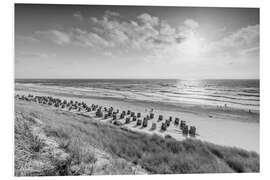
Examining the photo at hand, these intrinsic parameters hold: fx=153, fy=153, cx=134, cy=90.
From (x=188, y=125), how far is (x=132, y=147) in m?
0.86

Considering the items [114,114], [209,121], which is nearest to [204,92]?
[209,121]

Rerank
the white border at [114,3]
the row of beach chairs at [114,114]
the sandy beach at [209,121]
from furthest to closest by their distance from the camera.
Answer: the row of beach chairs at [114,114]
the sandy beach at [209,121]
the white border at [114,3]

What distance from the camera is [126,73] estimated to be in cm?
230

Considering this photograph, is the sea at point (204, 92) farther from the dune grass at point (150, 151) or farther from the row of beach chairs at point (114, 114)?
the dune grass at point (150, 151)

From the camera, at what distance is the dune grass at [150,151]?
1736 mm

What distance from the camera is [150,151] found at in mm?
1864

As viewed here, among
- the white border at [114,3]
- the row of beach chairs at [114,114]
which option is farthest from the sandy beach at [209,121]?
the white border at [114,3]

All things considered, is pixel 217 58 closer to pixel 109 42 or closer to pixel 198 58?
pixel 198 58

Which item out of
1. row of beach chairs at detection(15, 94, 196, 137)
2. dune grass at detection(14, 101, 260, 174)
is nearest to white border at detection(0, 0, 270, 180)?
dune grass at detection(14, 101, 260, 174)

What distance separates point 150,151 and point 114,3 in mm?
1881

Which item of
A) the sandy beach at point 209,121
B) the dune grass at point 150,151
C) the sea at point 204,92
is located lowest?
the dune grass at point 150,151

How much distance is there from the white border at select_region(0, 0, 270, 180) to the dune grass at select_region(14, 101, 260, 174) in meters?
0.09

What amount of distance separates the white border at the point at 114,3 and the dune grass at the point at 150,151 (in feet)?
0.30
